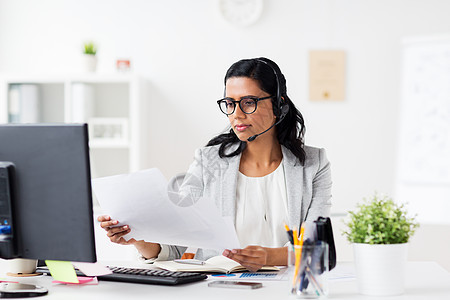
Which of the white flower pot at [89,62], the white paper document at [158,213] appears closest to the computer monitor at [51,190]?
the white paper document at [158,213]

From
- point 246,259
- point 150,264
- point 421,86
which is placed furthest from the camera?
point 421,86

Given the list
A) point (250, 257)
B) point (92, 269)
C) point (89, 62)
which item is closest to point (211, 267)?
point (250, 257)

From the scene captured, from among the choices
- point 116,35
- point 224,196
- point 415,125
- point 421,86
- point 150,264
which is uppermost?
point 116,35

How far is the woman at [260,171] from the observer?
2131 millimetres

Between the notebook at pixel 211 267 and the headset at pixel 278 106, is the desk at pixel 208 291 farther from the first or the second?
the headset at pixel 278 106

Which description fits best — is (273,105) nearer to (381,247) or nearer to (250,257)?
(250,257)

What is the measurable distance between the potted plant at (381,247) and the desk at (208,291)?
3 cm

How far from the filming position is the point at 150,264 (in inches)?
74.6

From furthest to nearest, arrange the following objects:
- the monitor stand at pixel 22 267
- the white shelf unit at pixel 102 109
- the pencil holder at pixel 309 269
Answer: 1. the white shelf unit at pixel 102 109
2. the monitor stand at pixel 22 267
3. the pencil holder at pixel 309 269

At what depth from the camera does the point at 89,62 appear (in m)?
3.74

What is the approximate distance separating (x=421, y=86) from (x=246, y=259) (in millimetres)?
2246

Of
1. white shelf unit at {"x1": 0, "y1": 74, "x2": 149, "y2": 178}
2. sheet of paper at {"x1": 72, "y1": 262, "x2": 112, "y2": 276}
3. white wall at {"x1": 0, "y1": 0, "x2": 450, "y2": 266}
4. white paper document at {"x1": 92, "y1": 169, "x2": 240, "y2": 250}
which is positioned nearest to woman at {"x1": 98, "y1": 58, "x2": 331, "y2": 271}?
white paper document at {"x1": 92, "y1": 169, "x2": 240, "y2": 250}

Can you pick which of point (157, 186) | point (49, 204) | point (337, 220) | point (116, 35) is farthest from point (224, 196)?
point (116, 35)

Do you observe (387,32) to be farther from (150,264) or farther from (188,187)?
(150,264)
